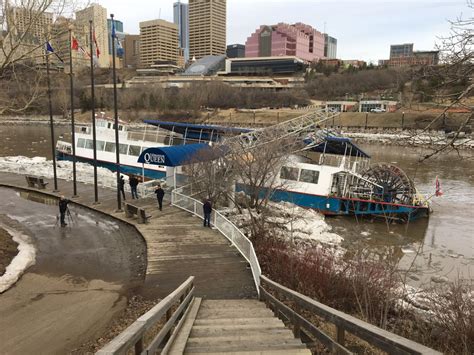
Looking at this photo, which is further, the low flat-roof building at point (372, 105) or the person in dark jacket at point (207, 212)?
Answer: the low flat-roof building at point (372, 105)

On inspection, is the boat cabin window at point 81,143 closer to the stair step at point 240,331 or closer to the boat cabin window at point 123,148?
the boat cabin window at point 123,148

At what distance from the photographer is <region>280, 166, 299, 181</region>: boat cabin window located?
79.9 ft

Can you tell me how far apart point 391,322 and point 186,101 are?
353 feet

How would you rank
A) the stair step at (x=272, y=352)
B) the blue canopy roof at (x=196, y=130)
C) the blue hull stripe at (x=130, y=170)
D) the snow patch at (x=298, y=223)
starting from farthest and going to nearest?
the blue hull stripe at (x=130, y=170) → the blue canopy roof at (x=196, y=130) → the snow patch at (x=298, y=223) → the stair step at (x=272, y=352)

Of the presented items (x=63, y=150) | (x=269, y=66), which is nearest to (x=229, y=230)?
(x=63, y=150)

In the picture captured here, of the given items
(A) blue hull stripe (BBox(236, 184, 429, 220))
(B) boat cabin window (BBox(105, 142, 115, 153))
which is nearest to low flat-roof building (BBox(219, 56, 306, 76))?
(B) boat cabin window (BBox(105, 142, 115, 153))

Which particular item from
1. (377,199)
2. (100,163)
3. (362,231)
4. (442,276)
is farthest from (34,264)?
(100,163)

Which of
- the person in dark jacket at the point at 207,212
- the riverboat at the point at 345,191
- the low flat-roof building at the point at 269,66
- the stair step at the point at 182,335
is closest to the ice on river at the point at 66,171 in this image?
the person in dark jacket at the point at 207,212

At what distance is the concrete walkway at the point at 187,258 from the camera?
1053 cm

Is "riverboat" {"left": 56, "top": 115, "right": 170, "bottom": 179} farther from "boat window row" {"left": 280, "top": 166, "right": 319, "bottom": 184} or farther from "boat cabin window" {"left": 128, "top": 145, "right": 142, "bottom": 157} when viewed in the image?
"boat window row" {"left": 280, "top": 166, "right": 319, "bottom": 184}

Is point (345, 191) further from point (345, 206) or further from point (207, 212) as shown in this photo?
point (207, 212)

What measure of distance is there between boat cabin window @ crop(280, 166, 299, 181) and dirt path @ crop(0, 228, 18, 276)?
50.5 feet

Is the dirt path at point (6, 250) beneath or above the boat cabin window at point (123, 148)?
beneath

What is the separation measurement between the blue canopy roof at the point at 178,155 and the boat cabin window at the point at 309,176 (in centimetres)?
635
